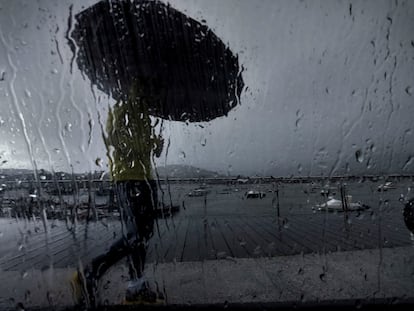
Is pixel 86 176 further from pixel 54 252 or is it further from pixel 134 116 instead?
pixel 54 252

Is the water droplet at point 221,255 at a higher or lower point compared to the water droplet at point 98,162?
→ lower

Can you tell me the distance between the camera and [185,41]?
182 cm

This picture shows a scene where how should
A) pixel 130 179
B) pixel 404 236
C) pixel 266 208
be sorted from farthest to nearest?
pixel 266 208, pixel 404 236, pixel 130 179

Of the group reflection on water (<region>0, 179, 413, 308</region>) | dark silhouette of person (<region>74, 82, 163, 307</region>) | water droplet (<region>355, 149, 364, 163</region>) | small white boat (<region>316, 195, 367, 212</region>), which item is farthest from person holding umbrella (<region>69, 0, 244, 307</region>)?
small white boat (<region>316, 195, 367, 212</region>)

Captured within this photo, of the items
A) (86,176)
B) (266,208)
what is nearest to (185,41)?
(86,176)

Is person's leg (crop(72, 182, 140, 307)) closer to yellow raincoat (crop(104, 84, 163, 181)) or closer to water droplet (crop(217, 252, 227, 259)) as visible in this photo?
yellow raincoat (crop(104, 84, 163, 181))

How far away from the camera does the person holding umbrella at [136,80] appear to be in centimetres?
167

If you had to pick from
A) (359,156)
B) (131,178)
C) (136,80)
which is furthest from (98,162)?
(359,156)

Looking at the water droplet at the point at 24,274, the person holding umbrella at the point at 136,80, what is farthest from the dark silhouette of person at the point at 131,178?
the water droplet at the point at 24,274

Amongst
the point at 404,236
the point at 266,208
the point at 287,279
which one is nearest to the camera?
the point at 287,279

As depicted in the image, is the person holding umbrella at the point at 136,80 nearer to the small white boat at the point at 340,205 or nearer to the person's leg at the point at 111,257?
the person's leg at the point at 111,257

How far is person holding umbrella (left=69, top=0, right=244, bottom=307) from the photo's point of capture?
167cm

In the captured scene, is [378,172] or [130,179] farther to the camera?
[378,172]

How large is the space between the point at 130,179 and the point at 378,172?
1.60 m
